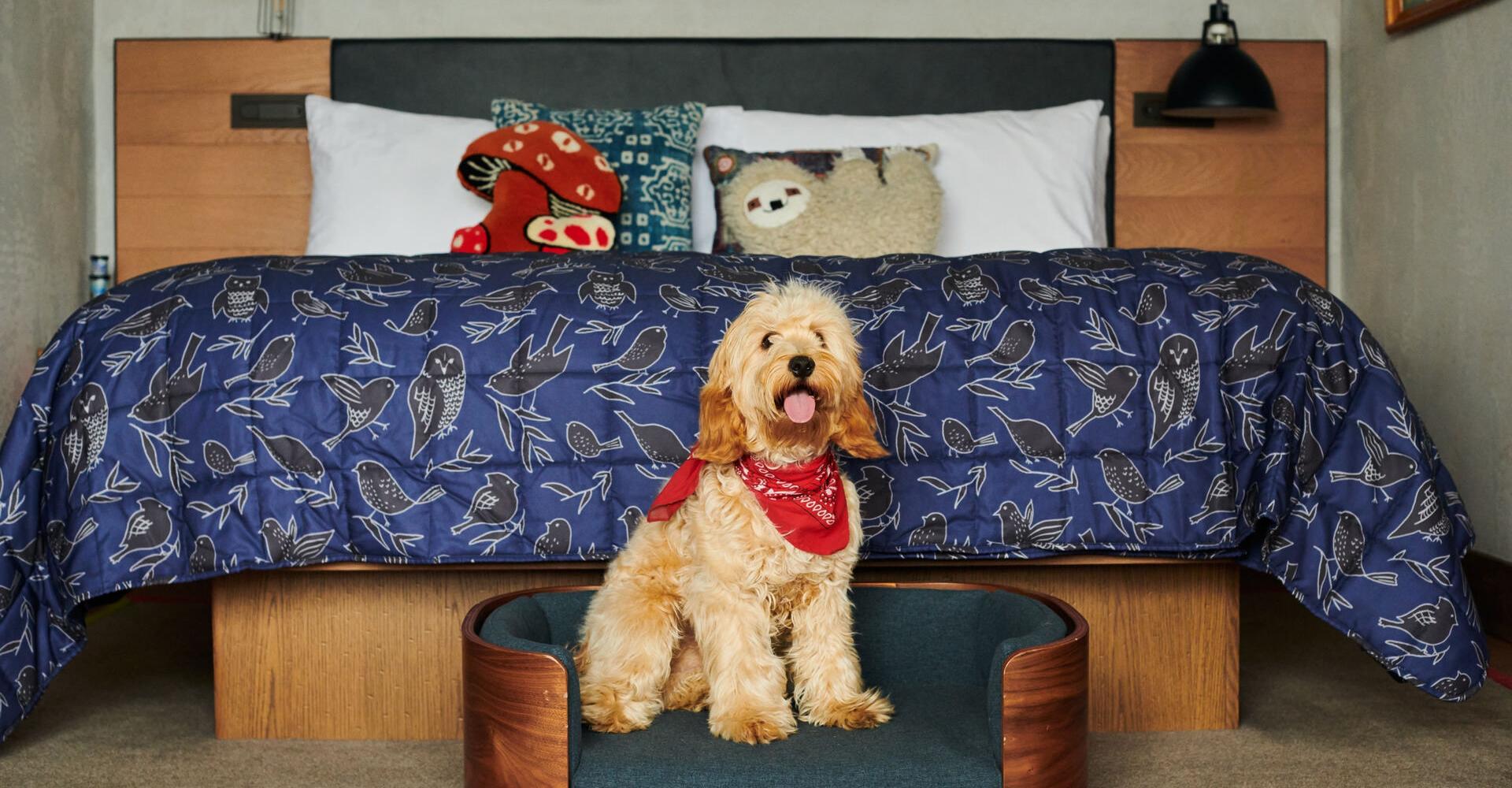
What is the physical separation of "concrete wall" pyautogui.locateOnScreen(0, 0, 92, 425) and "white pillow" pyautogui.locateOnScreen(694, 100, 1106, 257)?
5.27 ft

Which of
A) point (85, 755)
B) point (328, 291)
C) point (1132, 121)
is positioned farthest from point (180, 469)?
→ point (1132, 121)

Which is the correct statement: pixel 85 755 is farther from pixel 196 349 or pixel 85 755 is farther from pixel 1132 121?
pixel 1132 121

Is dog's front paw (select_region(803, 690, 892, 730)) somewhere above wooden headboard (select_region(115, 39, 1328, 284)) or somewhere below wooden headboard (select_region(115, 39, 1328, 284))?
below

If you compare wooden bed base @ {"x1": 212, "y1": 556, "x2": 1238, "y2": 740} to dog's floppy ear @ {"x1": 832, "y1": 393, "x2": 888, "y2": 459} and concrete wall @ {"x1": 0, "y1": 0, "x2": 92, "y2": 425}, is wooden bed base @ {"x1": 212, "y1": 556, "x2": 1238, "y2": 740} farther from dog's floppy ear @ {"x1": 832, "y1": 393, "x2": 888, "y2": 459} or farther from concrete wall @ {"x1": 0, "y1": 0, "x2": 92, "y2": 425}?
concrete wall @ {"x1": 0, "y1": 0, "x2": 92, "y2": 425}

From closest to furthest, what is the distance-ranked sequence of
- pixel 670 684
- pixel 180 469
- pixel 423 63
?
pixel 670 684, pixel 180 469, pixel 423 63

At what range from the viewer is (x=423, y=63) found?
3.37 metres

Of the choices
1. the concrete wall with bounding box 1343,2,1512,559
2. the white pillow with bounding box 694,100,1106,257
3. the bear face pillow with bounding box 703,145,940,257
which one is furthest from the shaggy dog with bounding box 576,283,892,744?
the concrete wall with bounding box 1343,2,1512,559

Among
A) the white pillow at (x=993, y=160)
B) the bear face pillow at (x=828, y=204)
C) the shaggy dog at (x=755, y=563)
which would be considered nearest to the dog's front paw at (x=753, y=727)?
the shaggy dog at (x=755, y=563)

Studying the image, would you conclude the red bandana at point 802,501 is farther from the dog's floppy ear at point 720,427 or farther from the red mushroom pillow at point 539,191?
the red mushroom pillow at point 539,191

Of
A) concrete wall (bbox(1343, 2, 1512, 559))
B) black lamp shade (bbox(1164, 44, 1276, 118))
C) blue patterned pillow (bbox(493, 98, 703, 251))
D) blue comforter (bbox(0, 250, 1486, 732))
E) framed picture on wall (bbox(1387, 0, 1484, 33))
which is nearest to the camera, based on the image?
blue comforter (bbox(0, 250, 1486, 732))

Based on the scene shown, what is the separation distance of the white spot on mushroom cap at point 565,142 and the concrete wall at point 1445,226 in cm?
208

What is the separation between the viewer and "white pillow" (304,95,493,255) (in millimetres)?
2965

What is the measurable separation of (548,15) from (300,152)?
81cm

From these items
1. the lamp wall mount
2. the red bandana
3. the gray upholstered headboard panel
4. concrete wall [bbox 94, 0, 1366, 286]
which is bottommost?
the red bandana
